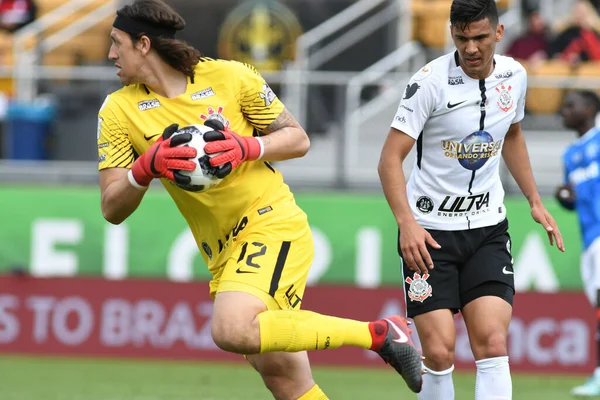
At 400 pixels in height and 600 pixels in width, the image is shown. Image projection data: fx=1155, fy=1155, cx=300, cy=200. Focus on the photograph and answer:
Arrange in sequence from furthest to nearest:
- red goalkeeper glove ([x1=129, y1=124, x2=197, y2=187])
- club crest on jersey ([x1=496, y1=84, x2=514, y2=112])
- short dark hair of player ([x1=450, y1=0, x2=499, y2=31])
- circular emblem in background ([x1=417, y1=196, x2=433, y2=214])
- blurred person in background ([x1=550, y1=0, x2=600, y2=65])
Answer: blurred person in background ([x1=550, y1=0, x2=600, y2=65]) < circular emblem in background ([x1=417, y1=196, x2=433, y2=214]) < club crest on jersey ([x1=496, y1=84, x2=514, y2=112]) < short dark hair of player ([x1=450, y1=0, x2=499, y2=31]) < red goalkeeper glove ([x1=129, y1=124, x2=197, y2=187])

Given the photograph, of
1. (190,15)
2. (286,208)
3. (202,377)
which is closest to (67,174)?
(202,377)

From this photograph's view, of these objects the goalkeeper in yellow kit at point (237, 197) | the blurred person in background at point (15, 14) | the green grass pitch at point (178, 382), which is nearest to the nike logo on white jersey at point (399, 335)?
the goalkeeper in yellow kit at point (237, 197)

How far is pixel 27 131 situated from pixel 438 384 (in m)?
7.84

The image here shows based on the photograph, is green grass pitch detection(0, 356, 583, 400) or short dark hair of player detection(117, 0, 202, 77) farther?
green grass pitch detection(0, 356, 583, 400)

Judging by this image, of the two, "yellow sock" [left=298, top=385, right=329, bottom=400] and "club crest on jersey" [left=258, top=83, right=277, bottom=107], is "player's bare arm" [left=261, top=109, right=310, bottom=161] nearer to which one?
"club crest on jersey" [left=258, top=83, right=277, bottom=107]

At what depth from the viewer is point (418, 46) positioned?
1498cm

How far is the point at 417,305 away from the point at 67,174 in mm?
7169

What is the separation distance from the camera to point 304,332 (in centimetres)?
566

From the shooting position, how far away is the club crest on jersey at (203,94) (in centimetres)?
587

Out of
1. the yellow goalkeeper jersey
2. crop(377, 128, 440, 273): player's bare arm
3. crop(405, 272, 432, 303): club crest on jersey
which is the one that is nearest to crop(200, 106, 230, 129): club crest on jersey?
the yellow goalkeeper jersey

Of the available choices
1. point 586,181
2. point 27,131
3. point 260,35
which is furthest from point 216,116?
point 260,35

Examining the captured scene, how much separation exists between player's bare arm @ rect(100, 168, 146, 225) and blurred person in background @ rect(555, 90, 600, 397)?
4822mm

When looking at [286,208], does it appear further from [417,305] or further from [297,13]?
[297,13]

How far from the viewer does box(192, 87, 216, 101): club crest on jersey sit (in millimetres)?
5870
